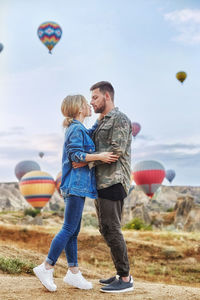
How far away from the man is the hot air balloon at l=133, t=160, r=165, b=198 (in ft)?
112

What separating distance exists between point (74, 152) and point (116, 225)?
948 millimetres

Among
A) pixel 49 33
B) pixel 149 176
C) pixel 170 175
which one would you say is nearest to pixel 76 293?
pixel 149 176

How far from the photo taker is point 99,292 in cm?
432

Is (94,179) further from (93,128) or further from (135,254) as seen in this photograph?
(135,254)

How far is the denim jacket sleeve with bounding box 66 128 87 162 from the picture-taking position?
4203 millimetres

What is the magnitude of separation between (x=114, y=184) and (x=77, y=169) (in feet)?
1.45

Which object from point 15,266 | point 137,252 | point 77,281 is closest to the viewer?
point 77,281

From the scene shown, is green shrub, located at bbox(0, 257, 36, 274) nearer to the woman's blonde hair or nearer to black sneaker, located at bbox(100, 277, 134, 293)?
black sneaker, located at bbox(100, 277, 134, 293)

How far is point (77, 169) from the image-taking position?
14.0ft

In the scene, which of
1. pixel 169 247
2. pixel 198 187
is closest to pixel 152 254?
pixel 169 247

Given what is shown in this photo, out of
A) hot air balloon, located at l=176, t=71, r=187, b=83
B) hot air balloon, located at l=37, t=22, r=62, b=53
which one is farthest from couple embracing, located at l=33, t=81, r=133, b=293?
hot air balloon, located at l=176, t=71, r=187, b=83

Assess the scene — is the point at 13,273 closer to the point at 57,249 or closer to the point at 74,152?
the point at 57,249

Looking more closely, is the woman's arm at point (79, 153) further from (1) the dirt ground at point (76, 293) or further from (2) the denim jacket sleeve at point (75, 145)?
(1) the dirt ground at point (76, 293)

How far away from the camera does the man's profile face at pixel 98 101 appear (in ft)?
15.0
